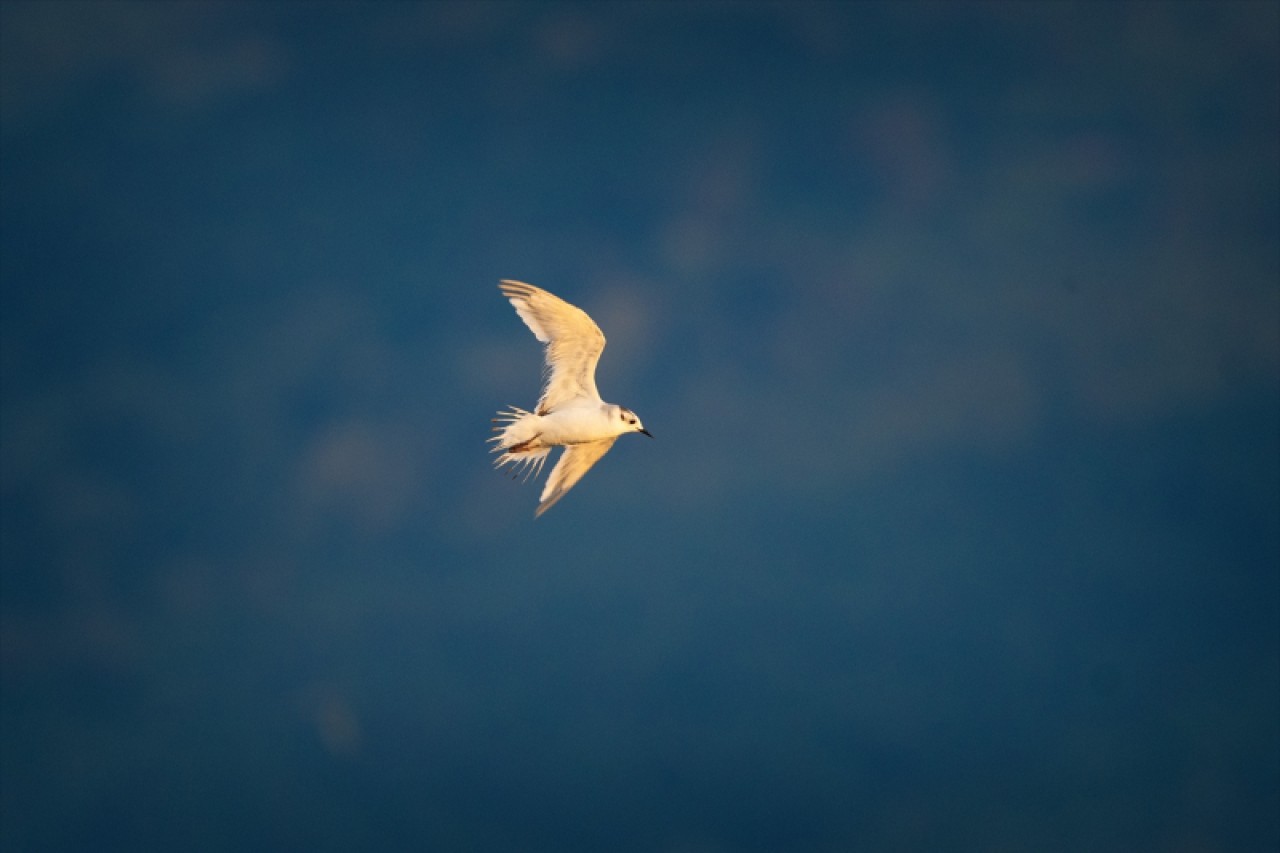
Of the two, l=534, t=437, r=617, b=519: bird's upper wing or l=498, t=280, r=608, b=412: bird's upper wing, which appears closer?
l=498, t=280, r=608, b=412: bird's upper wing

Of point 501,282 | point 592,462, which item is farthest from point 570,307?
point 592,462

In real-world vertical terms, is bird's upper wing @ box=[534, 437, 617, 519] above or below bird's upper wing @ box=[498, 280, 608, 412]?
below

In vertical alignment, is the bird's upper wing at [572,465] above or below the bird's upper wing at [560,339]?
below

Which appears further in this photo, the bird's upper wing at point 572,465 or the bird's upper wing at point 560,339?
the bird's upper wing at point 572,465

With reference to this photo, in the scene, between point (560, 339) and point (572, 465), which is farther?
point (572, 465)
